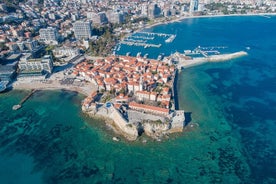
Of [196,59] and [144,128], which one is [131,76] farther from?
[196,59]

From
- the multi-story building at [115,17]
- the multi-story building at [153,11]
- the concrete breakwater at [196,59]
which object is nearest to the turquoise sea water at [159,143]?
the concrete breakwater at [196,59]

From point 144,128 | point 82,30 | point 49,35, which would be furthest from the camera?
point 82,30

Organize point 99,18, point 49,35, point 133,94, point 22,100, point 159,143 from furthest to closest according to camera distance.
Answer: point 99,18, point 49,35, point 133,94, point 22,100, point 159,143

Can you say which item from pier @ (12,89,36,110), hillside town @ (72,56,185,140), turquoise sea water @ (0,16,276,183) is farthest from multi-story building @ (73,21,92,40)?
turquoise sea water @ (0,16,276,183)

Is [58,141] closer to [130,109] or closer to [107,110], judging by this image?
[107,110]

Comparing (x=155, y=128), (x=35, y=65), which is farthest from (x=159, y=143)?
(x=35, y=65)

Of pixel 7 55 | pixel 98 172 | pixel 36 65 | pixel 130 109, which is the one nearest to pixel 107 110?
pixel 130 109
